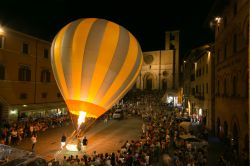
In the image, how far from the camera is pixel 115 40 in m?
12.6

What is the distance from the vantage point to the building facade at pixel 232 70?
1662 centimetres

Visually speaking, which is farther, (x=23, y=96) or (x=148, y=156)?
(x=23, y=96)

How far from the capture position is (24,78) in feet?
98.9

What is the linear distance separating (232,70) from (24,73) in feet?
74.3

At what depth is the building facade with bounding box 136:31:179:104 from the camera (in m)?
76.6

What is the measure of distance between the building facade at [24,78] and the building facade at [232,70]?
68.6 feet

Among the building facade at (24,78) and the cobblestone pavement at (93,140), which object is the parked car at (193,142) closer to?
the cobblestone pavement at (93,140)

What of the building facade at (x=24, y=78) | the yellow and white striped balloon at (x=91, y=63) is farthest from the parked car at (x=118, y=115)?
the yellow and white striped balloon at (x=91, y=63)

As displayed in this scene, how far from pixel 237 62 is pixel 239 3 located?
4129 mm

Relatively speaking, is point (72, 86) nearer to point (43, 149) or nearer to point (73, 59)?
point (73, 59)

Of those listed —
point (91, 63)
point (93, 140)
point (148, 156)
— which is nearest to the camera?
point (91, 63)

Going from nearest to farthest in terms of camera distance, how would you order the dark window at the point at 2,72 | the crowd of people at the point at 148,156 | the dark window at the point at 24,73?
the crowd of people at the point at 148,156, the dark window at the point at 2,72, the dark window at the point at 24,73

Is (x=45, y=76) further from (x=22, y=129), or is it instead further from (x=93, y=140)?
(x=93, y=140)

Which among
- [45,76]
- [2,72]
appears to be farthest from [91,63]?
[45,76]
